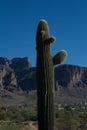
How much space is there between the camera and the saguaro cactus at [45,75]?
41.9ft

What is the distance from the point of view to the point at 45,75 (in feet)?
43.0

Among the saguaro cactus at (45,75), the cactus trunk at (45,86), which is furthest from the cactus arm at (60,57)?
the cactus trunk at (45,86)

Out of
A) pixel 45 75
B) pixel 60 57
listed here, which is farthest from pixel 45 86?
pixel 60 57

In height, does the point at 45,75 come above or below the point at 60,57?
below

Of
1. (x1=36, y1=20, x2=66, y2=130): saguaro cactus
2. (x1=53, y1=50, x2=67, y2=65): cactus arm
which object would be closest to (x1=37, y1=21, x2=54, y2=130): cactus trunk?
(x1=36, y1=20, x2=66, y2=130): saguaro cactus

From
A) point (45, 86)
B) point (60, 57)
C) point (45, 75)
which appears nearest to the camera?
point (45, 86)

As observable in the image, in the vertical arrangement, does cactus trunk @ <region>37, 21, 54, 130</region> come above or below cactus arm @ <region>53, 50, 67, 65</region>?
below

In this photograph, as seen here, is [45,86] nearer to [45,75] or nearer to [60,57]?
[45,75]

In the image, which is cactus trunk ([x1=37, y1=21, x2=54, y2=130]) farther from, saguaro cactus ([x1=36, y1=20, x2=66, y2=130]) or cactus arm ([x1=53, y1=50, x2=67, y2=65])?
cactus arm ([x1=53, y1=50, x2=67, y2=65])

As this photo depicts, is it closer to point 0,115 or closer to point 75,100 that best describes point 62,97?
point 75,100

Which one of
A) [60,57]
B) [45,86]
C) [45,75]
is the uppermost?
[60,57]

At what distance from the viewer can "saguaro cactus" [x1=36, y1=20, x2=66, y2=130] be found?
12773mm

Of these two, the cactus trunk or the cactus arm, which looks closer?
the cactus trunk

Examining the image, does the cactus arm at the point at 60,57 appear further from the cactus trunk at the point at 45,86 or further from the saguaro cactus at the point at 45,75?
the cactus trunk at the point at 45,86
